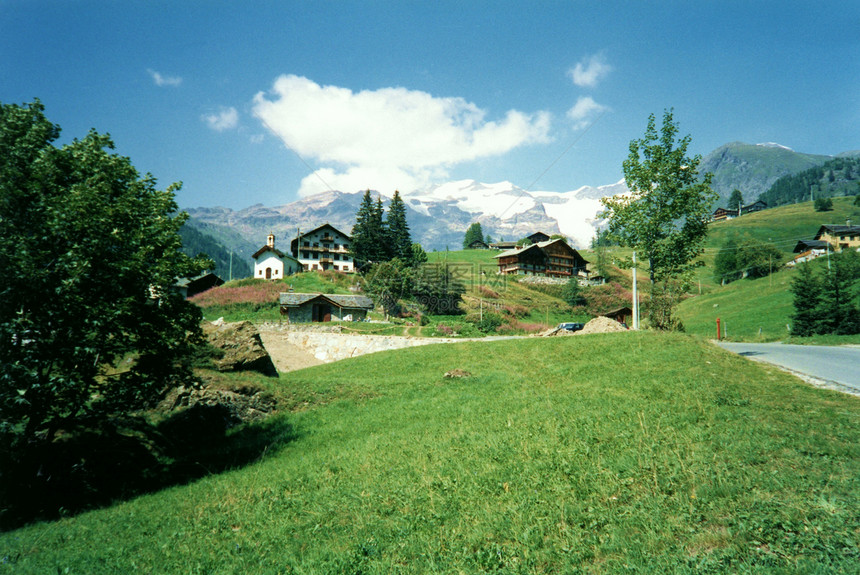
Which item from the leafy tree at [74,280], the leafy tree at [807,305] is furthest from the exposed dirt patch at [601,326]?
the leafy tree at [74,280]

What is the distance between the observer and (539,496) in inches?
279

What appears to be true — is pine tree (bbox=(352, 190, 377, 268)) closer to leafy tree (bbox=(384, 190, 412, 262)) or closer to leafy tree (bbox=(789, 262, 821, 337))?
leafy tree (bbox=(384, 190, 412, 262))

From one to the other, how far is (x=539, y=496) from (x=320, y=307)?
5461cm

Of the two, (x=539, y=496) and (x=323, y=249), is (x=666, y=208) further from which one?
(x=323, y=249)

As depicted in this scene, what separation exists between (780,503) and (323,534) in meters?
7.13

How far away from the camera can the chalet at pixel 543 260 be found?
98.6 meters

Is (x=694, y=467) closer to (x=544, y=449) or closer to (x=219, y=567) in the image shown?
(x=544, y=449)

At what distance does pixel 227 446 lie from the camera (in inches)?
586

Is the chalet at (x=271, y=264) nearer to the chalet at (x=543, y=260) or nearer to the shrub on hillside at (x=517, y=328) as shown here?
the shrub on hillside at (x=517, y=328)

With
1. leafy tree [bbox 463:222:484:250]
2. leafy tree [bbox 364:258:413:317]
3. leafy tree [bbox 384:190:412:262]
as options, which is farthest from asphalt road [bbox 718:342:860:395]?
leafy tree [bbox 463:222:484:250]

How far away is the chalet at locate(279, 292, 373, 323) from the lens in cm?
5700

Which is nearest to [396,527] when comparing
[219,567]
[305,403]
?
[219,567]

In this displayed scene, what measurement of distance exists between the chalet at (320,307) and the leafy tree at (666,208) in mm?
42148

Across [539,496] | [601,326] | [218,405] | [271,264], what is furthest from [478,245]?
[539,496]
